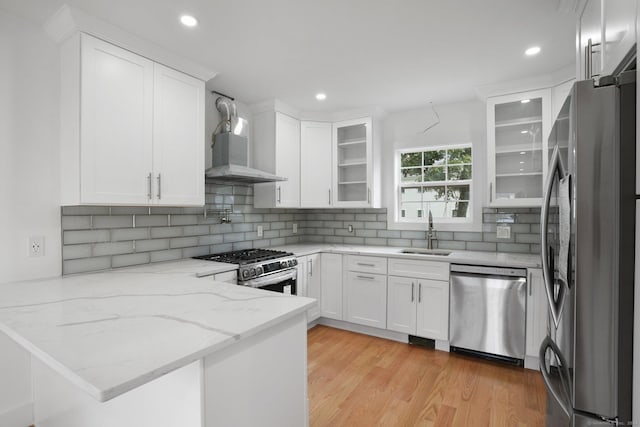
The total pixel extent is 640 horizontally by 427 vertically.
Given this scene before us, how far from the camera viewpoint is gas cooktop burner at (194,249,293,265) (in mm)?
2654

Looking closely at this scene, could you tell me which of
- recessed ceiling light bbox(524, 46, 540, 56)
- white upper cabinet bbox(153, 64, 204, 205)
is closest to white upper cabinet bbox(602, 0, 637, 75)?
recessed ceiling light bbox(524, 46, 540, 56)

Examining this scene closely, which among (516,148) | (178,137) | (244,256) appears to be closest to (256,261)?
(244,256)

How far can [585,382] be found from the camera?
101cm

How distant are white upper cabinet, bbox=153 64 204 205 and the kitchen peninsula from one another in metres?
0.93

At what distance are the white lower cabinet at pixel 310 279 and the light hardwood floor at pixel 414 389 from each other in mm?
474

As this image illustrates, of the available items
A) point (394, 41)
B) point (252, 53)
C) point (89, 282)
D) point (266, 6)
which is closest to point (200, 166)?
point (252, 53)

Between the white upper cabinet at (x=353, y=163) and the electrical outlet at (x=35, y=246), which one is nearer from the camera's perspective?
the electrical outlet at (x=35, y=246)

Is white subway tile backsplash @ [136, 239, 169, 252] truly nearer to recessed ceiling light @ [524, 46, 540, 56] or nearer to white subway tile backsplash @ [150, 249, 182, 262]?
white subway tile backsplash @ [150, 249, 182, 262]

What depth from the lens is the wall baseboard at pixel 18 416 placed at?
5.98ft

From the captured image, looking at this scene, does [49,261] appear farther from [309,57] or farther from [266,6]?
[309,57]

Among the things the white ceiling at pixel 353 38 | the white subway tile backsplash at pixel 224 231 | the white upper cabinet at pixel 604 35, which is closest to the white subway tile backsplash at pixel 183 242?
the white subway tile backsplash at pixel 224 231

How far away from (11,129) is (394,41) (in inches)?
98.3

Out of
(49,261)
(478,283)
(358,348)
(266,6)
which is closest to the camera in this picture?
(266,6)

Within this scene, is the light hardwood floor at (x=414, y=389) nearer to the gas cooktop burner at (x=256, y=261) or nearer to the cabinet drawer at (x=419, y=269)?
the cabinet drawer at (x=419, y=269)
